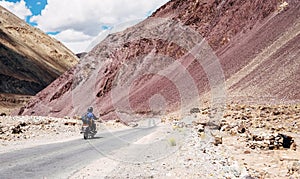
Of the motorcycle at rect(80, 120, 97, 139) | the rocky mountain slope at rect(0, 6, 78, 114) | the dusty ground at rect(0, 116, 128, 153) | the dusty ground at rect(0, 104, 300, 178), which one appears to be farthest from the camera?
the rocky mountain slope at rect(0, 6, 78, 114)

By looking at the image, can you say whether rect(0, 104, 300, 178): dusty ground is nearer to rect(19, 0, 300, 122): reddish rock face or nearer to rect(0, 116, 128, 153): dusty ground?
rect(0, 116, 128, 153): dusty ground

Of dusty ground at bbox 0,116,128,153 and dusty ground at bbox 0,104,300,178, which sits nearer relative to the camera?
dusty ground at bbox 0,104,300,178

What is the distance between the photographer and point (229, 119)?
28469mm

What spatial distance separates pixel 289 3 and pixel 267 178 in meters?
53.9

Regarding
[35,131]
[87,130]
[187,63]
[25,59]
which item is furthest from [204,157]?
[25,59]

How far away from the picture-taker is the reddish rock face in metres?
43.4

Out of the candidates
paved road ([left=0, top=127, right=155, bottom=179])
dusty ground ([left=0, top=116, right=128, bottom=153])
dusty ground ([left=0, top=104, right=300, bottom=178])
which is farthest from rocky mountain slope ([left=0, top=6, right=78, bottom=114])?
paved road ([left=0, top=127, right=155, bottom=179])

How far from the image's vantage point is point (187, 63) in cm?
6788

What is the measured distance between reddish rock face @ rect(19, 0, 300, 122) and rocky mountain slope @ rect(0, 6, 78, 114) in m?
30.0

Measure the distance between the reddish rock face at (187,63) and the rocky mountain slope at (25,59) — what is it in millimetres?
29980

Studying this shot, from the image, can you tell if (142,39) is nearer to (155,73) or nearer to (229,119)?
(155,73)

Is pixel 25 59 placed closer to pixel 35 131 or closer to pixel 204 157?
pixel 35 131

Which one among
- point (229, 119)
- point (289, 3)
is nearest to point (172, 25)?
point (289, 3)

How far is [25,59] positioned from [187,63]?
77.6 metres
